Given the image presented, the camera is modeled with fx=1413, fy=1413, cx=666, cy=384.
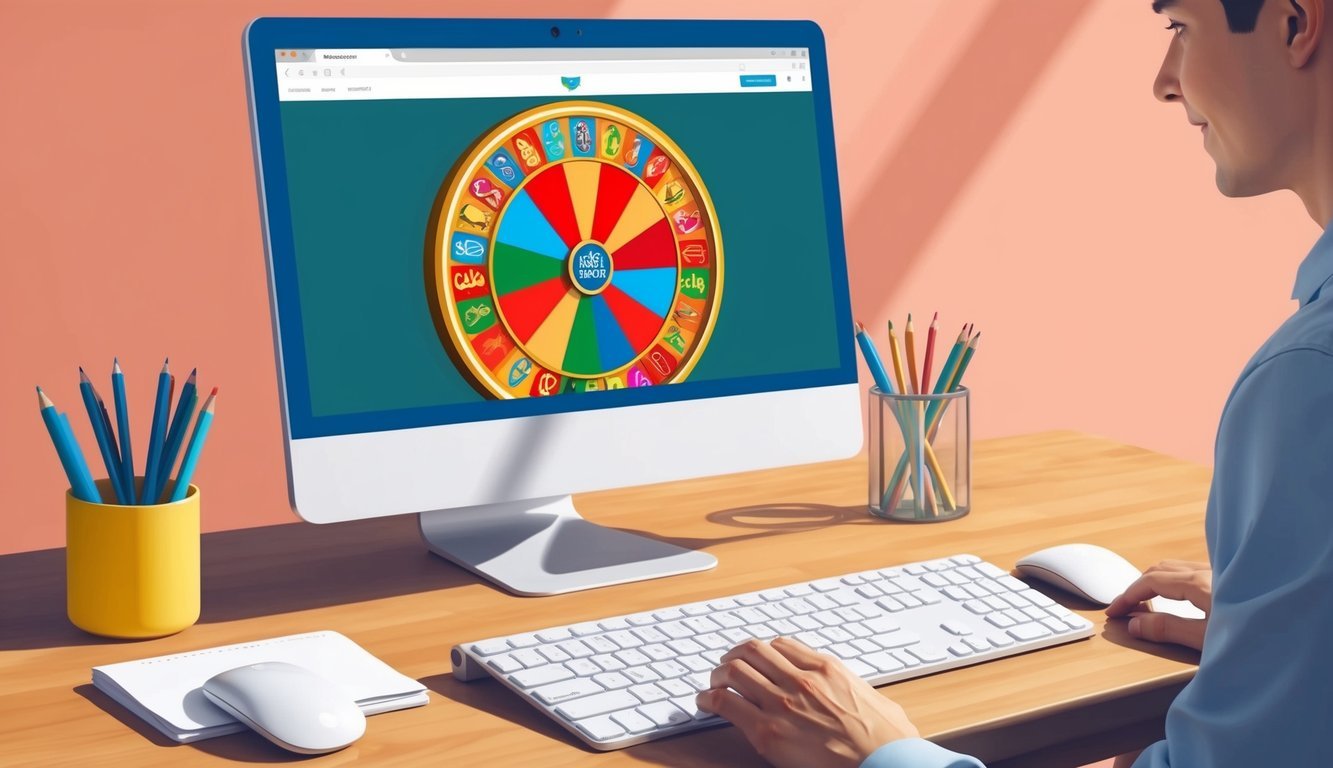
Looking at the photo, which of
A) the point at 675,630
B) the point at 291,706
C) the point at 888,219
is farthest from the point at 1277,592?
the point at 888,219

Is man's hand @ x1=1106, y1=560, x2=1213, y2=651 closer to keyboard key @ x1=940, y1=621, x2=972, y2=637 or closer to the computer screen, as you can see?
keyboard key @ x1=940, y1=621, x2=972, y2=637

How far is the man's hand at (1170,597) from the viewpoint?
1.06m

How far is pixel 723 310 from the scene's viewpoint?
129cm

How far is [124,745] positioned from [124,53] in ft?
3.88

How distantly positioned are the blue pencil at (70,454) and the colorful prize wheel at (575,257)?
0.96 ft

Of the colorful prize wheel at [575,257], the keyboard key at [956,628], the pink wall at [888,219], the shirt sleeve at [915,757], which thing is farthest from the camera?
the pink wall at [888,219]

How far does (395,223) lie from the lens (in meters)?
1.15

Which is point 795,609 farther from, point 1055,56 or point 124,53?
point 1055,56

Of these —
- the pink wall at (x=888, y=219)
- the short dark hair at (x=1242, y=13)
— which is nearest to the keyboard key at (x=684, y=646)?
the short dark hair at (x=1242, y=13)

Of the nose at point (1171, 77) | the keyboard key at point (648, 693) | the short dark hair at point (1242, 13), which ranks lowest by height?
the keyboard key at point (648, 693)

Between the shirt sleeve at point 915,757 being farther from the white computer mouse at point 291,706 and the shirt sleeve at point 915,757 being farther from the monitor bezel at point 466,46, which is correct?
Result: the monitor bezel at point 466,46

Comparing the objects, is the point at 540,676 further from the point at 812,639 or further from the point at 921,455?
the point at 921,455

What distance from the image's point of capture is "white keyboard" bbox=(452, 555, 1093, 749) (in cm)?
92

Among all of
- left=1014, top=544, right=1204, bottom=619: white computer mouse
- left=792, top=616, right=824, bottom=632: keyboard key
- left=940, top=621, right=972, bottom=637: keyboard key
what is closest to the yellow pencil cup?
left=792, top=616, right=824, bottom=632: keyboard key
